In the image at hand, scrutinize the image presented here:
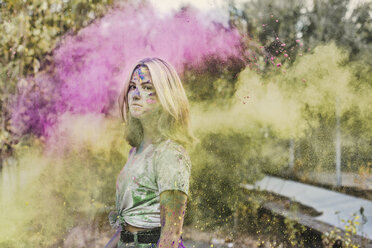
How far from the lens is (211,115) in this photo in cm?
410

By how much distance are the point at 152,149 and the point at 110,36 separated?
2.58m

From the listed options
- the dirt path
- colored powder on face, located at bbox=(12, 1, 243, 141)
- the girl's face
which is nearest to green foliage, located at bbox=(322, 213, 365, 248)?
the dirt path

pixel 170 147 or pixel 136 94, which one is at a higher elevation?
pixel 136 94

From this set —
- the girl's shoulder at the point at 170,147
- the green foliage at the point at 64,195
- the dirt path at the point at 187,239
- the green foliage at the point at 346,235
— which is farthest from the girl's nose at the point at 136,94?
the green foliage at the point at 346,235

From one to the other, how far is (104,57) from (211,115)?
130 cm

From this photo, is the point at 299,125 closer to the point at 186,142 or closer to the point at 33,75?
the point at 186,142

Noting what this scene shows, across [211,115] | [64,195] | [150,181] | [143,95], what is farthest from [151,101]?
[64,195]

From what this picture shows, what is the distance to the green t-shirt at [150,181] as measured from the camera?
155 centimetres

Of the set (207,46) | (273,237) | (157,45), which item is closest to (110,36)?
(157,45)

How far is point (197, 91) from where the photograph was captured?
396 cm

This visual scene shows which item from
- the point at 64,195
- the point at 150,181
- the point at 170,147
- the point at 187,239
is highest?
the point at 170,147

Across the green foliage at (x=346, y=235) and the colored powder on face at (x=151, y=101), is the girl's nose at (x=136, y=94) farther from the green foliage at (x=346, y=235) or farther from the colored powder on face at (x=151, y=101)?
the green foliage at (x=346, y=235)

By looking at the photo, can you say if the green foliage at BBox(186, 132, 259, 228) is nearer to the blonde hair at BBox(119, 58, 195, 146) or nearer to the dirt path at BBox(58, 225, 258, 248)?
the dirt path at BBox(58, 225, 258, 248)

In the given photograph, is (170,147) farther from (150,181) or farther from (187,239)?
(187,239)
